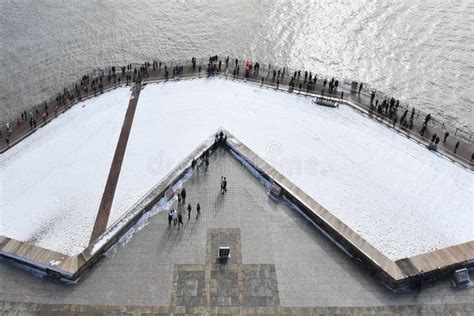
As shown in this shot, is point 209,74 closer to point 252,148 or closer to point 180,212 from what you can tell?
point 252,148

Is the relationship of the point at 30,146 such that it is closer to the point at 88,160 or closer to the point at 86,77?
the point at 88,160

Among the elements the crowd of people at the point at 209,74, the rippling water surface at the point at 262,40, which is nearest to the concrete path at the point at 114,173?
the crowd of people at the point at 209,74

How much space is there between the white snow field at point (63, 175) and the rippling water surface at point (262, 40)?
8957 millimetres

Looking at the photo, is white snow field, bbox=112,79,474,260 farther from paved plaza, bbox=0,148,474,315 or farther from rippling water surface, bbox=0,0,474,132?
rippling water surface, bbox=0,0,474,132

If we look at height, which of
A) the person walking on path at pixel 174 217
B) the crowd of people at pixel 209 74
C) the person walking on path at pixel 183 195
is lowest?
the person walking on path at pixel 174 217

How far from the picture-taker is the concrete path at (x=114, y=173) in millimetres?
29089

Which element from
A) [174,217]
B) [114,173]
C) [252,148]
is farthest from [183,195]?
[252,148]

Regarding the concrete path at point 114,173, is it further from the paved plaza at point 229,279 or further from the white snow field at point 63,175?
the paved plaza at point 229,279

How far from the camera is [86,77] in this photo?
4606cm

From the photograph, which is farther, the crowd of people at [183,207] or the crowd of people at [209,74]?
the crowd of people at [209,74]

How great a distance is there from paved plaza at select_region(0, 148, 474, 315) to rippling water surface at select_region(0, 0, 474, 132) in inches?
986

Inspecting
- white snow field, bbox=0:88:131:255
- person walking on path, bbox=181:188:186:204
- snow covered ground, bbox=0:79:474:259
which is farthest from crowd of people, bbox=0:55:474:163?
person walking on path, bbox=181:188:186:204

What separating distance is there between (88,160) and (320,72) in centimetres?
2599

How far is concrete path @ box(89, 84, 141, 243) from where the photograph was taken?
29.1 metres
